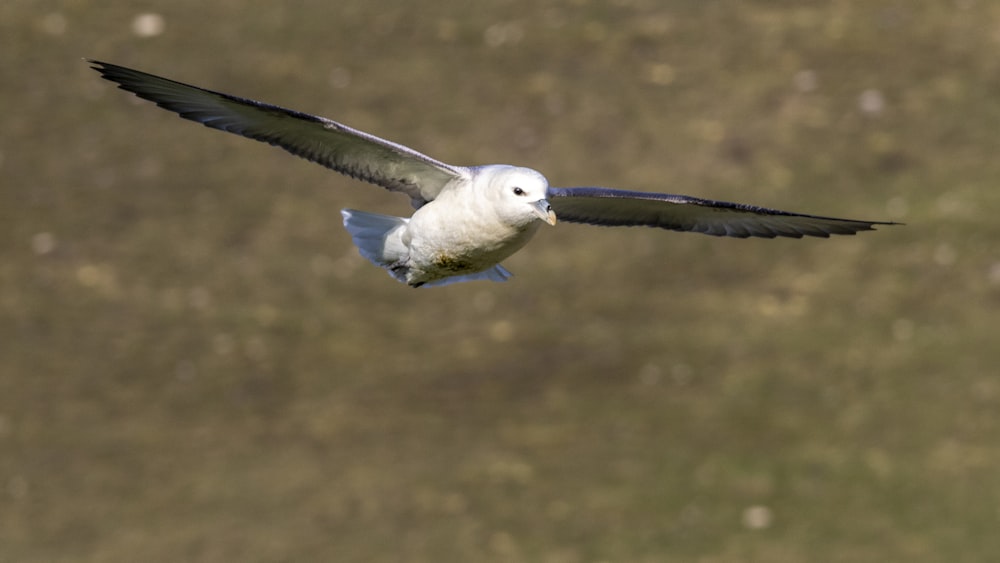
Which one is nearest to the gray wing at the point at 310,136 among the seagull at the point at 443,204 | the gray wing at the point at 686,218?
the seagull at the point at 443,204

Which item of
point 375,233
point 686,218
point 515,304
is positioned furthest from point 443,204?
point 515,304

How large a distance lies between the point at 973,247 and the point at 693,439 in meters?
3.86

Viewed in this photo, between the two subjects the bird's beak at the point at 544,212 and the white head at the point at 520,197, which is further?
the white head at the point at 520,197

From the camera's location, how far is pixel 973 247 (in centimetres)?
1716

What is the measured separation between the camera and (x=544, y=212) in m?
7.94

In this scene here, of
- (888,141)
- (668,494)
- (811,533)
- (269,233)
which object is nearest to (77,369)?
(269,233)

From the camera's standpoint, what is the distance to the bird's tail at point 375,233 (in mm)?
9195

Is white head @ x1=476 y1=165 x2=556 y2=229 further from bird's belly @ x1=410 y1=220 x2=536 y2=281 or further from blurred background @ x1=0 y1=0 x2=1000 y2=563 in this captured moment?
blurred background @ x1=0 y1=0 x2=1000 y2=563

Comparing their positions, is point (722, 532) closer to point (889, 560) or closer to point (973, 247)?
point (889, 560)

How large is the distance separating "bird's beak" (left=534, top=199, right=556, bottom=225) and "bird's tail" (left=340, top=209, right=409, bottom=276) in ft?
4.41

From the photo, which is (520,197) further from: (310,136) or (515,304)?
(515,304)

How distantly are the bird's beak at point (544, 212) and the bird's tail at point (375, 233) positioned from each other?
4.41 feet

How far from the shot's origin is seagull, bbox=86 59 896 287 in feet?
26.9

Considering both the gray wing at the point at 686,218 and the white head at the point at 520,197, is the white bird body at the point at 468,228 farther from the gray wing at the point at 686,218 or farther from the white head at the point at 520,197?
the gray wing at the point at 686,218
